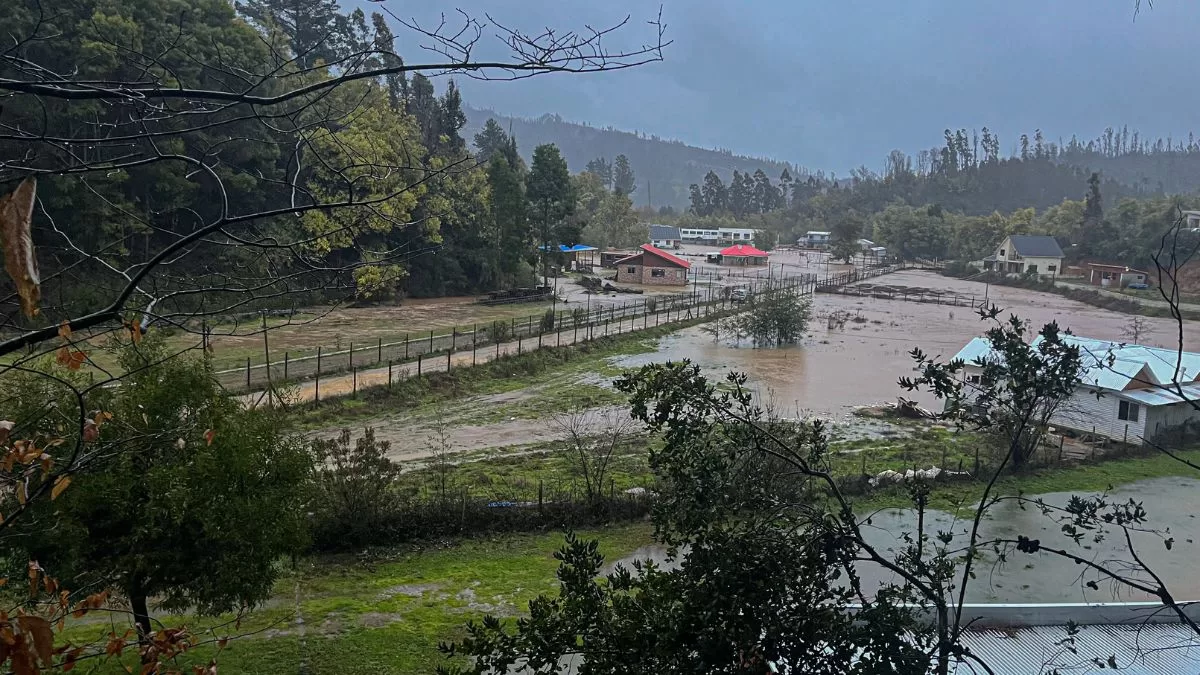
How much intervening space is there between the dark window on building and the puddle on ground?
106 inches

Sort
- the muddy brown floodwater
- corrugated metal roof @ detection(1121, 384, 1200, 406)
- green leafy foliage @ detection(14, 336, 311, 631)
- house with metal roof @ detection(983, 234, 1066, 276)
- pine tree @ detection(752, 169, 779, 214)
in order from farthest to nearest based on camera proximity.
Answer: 1. pine tree @ detection(752, 169, 779, 214)
2. house with metal roof @ detection(983, 234, 1066, 276)
3. the muddy brown floodwater
4. corrugated metal roof @ detection(1121, 384, 1200, 406)
5. green leafy foliage @ detection(14, 336, 311, 631)

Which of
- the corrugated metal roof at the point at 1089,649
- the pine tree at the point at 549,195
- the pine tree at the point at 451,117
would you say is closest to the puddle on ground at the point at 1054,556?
the corrugated metal roof at the point at 1089,649

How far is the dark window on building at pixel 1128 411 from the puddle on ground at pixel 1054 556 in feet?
8.81

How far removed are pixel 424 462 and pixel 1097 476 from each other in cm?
1322

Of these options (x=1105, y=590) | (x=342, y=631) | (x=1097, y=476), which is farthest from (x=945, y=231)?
(x=342, y=631)

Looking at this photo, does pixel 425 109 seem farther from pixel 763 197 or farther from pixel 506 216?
pixel 763 197

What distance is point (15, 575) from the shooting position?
677 cm


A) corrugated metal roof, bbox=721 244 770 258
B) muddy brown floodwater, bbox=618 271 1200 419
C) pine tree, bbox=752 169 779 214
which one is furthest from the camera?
pine tree, bbox=752 169 779 214

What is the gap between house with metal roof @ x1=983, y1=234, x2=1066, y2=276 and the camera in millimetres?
57562

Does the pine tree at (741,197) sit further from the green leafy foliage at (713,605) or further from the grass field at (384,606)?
the green leafy foliage at (713,605)

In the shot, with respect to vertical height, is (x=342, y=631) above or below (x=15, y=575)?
below

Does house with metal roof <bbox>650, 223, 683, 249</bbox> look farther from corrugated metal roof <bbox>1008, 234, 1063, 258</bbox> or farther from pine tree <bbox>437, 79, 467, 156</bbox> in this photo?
pine tree <bbox>437, 79, 467, 156</bbox>

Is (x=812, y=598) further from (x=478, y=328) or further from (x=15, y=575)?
(x=478, y=328)

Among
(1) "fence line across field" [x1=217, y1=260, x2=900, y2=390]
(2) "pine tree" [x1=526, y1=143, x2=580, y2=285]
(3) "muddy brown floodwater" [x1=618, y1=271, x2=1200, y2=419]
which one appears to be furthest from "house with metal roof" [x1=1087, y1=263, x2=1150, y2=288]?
(2) "pine tree" [x1=526, y1=143, x2=580, y2=285]
